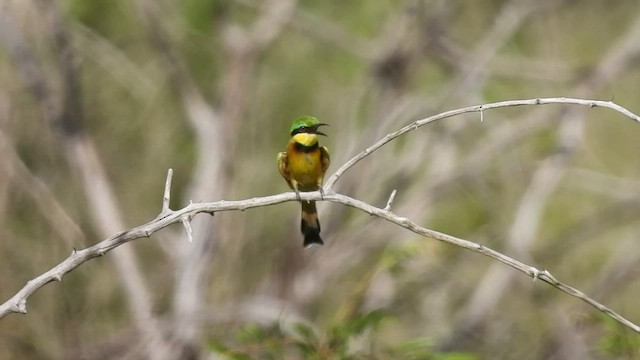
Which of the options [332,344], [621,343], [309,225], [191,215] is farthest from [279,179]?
[191,215]

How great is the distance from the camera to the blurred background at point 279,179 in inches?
225

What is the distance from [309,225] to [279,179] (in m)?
3.99

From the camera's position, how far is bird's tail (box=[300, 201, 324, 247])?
141 inches

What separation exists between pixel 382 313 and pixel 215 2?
339cm

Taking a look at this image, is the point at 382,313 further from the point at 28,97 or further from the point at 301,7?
the point at 301,7

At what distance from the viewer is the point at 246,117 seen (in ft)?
23.0

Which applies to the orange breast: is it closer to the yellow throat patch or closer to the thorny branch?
the yellow throat patch

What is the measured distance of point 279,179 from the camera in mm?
7598

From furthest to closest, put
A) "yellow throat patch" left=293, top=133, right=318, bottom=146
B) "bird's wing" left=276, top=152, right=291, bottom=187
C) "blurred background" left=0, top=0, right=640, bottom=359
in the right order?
"blurred background" left=0, top=0, right=640, bottom=359, "bird's wing" left=276, top=152, right=291, bottom=187, "yellow throat patch" left=293, top=133, right=318, bottom=146

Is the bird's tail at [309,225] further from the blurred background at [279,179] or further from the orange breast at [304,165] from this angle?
the blurred background at [279,179]

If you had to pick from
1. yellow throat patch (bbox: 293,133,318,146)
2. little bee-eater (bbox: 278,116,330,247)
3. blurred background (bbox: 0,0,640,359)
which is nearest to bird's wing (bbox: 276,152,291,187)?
little bee-eater (bbox: 278,116,330,247)

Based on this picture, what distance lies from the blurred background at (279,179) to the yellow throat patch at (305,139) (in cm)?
156

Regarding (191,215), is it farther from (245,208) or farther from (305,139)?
(305,139)

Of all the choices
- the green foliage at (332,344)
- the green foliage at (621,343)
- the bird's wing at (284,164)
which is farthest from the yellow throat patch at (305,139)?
the green foliage at (621,343)
